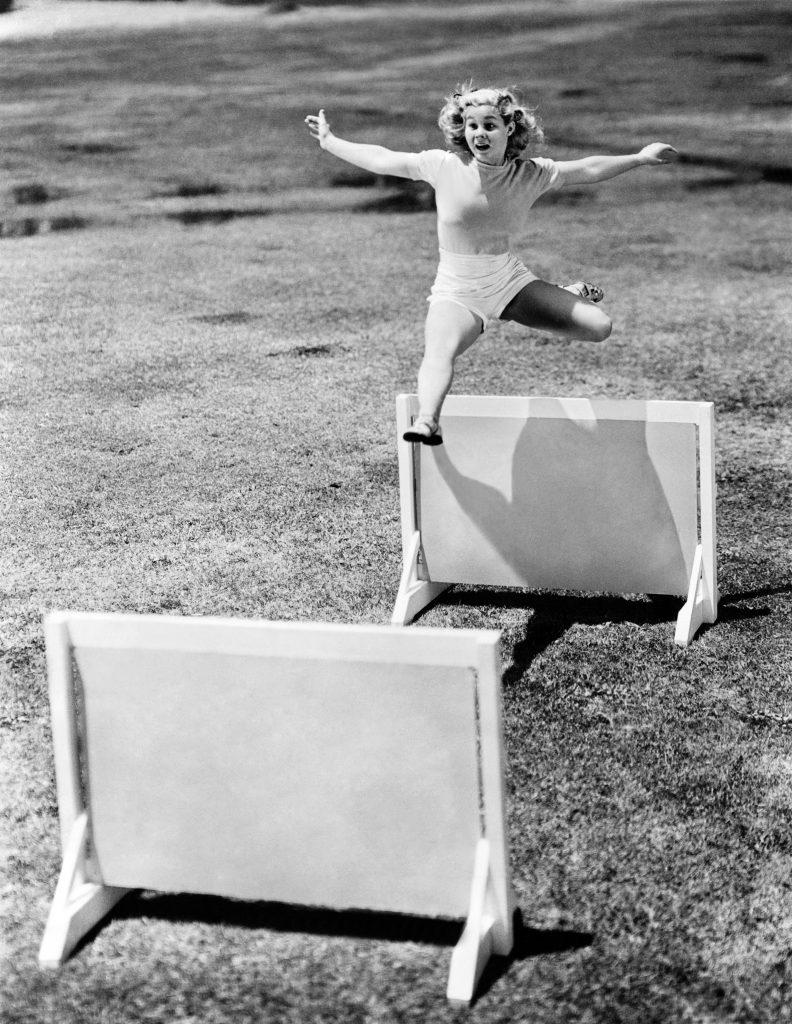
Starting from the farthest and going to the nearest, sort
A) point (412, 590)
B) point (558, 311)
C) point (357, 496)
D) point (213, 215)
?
1. point (213, 215)
2. point (357, 496)
3. point (412, 590)
4. point (558, 311)

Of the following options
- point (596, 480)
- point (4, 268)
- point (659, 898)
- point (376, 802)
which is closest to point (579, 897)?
point (659, 898)

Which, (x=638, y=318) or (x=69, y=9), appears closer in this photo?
(x=638, y=318)

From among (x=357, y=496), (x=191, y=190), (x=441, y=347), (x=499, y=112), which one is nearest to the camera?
(x=499, y=112)

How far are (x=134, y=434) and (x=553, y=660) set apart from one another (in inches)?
142

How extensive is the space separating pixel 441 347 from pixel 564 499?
2.43 feet

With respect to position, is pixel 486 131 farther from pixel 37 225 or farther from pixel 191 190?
pixel 191 190

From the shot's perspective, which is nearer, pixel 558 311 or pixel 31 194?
pixel 558 311

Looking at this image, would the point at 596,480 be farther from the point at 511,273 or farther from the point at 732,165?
the point at 732,165

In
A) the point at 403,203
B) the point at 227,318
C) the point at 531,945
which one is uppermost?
the point at 531,945

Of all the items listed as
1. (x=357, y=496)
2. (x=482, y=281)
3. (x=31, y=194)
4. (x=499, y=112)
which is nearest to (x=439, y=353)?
(x=482, y=281)

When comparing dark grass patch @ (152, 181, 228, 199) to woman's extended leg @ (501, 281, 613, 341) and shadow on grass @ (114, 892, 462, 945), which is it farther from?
shadow on grass @ (114, 892, 462, 945)

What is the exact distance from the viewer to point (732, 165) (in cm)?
1792

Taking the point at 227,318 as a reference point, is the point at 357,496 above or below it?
above

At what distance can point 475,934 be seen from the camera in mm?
3217
